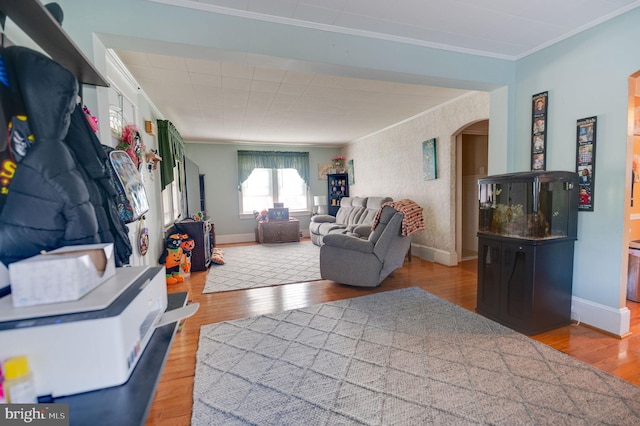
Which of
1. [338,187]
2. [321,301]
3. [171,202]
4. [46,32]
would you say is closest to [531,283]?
[321,301]

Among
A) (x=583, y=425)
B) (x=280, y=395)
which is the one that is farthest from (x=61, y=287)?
(x=583, y=425)

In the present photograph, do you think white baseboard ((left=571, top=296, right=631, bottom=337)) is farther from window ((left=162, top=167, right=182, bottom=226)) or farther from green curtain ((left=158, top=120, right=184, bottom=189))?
window ((left=162, top=167, right=182, bottom=226))

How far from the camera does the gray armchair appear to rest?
3.27 meters

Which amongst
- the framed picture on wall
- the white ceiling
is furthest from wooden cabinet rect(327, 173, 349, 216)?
the framed picture on wall

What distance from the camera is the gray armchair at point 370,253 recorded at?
10.7 feet

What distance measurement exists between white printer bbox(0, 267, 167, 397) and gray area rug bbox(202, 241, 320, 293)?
9.54 feet

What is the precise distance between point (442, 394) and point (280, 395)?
0.91 meters

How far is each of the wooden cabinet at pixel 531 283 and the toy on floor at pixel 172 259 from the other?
12.2ft

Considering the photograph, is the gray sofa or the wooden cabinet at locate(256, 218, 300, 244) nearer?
the gray sofa

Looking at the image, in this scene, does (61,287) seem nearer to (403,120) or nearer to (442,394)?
(442,394)

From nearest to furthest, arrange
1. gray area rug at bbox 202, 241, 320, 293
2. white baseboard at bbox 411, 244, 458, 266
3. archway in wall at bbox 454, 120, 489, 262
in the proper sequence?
gray area rug at bbox 202, 241, 320, 293 < white baseboard at bbox 411, 244, 458, 266 < archway in wall at bbox 454, 120, 489, 262

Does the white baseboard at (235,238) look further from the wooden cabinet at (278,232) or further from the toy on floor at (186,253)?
the toy on floor at (186,253)

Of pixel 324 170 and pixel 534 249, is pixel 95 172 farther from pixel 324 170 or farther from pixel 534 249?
pixel 324 170

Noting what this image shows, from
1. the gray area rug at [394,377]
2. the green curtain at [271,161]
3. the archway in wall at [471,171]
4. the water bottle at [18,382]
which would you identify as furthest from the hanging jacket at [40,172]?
the green curtain at [271,161]
